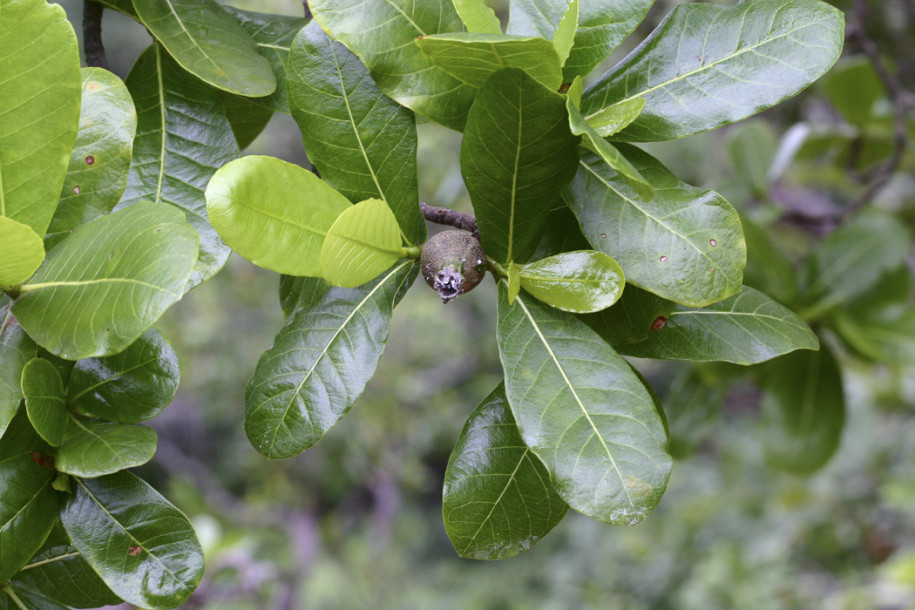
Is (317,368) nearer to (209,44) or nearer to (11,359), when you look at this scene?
(11,359)

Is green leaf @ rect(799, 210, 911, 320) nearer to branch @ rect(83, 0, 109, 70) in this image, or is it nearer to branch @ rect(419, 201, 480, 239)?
branch @ rect(419, 201, 480, 239)

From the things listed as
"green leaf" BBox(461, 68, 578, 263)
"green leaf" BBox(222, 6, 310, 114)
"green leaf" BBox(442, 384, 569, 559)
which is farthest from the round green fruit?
"green leaf" BBox(222, 6, 310, 114)

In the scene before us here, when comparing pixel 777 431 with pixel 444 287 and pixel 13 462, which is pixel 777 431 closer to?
pixel 444 287

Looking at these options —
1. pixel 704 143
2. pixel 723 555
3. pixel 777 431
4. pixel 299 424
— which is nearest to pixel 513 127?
pixel 299 424

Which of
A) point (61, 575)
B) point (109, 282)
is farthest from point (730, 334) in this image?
point (61, 575)

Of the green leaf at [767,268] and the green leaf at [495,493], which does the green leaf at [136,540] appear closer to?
the green leaf at [495,493]

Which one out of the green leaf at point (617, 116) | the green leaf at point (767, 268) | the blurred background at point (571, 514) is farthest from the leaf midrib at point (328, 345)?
the blurred background at point (571, 514)

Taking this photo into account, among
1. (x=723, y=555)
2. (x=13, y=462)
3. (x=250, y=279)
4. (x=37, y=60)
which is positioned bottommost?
(x=723, y=555)
